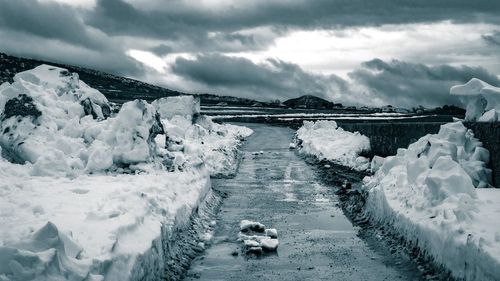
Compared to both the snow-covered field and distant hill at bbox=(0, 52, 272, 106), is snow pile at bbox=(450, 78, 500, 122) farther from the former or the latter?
distant hill at bbox=(0, 52, 272, 106)

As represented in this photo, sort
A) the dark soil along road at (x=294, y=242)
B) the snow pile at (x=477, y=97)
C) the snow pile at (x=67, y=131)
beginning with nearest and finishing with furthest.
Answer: the dark soil along road at (x=294, y=242) → the snow pile at (x=67, y=131) → the snow pile at (x=477, y=97)

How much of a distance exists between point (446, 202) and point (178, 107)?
23.9m

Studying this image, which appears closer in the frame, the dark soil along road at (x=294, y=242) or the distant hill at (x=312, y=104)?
the dark soil along road at (x=294, y=242)

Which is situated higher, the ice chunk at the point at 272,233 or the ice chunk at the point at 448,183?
the ice chunk at the point at 448,183

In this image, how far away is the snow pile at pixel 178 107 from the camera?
31062 mm

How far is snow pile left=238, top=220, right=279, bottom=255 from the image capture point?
972cm

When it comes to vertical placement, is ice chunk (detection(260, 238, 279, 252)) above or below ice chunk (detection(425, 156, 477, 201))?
below

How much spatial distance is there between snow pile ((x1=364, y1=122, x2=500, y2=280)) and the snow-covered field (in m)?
4.08

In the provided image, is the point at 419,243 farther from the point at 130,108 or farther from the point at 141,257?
the point at 130,108

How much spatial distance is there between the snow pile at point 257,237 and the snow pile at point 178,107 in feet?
66.4

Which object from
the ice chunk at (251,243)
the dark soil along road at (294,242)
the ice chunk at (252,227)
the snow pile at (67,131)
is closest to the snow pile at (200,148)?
the dark soil along road at (294,242)

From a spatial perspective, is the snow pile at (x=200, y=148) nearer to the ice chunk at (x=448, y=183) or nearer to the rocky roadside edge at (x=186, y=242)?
the rocky roadside edge at (x=186, y=242)

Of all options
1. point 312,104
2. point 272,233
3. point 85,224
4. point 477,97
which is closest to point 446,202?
point 272,233

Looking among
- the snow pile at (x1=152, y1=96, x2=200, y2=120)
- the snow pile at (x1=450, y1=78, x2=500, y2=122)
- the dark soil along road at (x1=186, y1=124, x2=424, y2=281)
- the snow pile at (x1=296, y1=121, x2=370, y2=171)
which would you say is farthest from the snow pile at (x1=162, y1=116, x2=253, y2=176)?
the snow pile at (x1=450, y1=78, x2=500, y2=122)
